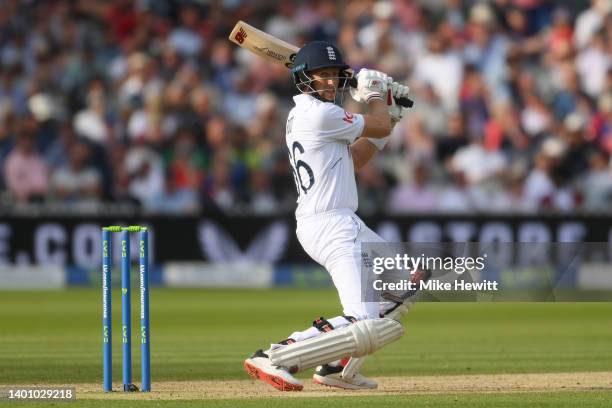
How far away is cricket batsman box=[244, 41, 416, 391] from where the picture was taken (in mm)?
5980

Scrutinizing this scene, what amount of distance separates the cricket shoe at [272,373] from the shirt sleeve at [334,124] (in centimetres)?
107

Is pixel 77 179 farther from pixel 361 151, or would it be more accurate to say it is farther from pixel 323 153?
pixel 323 153

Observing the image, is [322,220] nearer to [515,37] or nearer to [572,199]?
[572,199]

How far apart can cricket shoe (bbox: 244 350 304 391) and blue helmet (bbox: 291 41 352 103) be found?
131cm

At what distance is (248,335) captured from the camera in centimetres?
1010

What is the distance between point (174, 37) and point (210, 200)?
8.19ft

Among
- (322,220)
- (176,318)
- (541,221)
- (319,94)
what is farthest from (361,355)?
(541,221)

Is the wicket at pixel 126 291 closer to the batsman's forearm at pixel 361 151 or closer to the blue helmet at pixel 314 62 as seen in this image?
the blue helmet at pixel 314 62

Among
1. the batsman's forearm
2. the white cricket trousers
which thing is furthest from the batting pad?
the batsman's forearm

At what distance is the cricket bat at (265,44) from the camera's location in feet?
23.3

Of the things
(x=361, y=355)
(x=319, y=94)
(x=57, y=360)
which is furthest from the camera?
(x=57, y=360)

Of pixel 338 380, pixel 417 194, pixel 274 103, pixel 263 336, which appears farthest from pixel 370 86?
pixel 274 103

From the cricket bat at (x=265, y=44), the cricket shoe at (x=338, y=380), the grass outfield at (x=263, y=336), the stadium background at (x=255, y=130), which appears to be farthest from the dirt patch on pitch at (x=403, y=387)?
the stadium background at (x=255, y=130)

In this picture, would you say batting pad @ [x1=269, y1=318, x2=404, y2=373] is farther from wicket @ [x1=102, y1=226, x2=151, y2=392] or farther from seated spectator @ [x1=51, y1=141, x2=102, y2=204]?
seated spectator @ [x1=51, y1=141, x2=102, y2=204]
